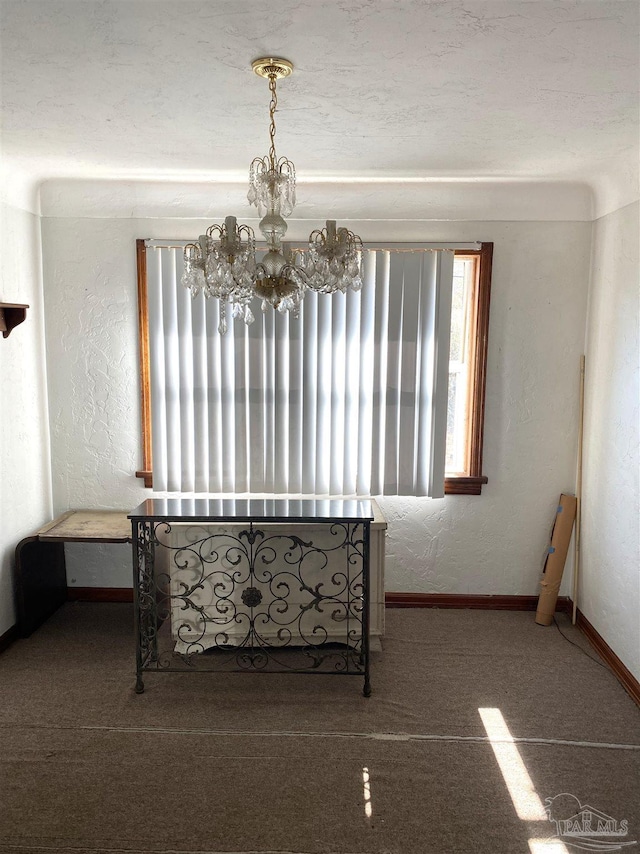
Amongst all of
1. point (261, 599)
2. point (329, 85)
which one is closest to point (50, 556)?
point (261, 599)

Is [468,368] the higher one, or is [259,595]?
[468,368]

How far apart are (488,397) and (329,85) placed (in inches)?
93.1

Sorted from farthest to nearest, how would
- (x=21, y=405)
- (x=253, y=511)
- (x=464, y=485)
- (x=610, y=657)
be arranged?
(x=464, y=485) < (x=21, y=405) < (x=610, y=657) < (x=253, y=511)

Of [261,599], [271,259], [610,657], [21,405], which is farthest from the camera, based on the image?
[21,405]

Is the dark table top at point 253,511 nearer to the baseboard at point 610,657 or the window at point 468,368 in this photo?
the window at point 468,368

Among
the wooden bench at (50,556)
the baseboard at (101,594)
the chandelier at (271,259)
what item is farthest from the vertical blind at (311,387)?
the chandelier at (271,259)

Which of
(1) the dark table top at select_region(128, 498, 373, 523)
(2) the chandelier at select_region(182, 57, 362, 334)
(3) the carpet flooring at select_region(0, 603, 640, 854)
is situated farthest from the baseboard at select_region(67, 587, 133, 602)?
(2) the chandelier at select_region(182, 57, 362, 334)

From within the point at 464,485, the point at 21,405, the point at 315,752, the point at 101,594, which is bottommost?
the point at 315,752

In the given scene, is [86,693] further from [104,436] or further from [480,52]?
[480,52]

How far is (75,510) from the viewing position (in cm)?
439

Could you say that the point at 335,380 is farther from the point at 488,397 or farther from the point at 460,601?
the point at 460,601

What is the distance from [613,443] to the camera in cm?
374

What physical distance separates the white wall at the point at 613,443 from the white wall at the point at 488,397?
202mm

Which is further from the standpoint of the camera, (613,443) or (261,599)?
(613,443)
